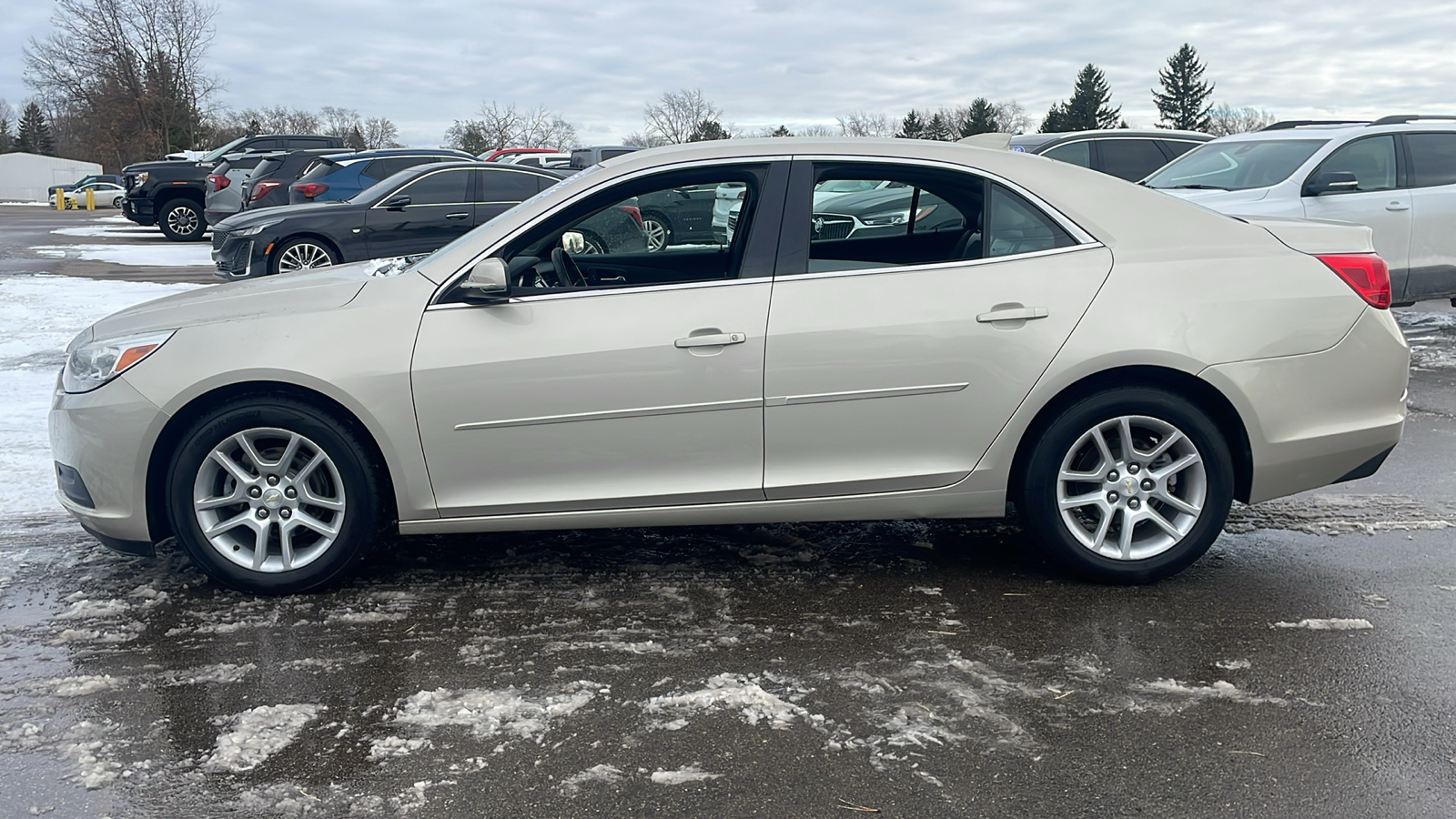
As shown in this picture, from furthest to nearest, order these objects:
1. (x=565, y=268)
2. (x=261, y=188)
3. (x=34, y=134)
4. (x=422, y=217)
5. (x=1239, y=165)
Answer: (x=34, y=134) < (x=261, y=188) < (x=422, y=217) < (x=1239, y=165) < (x=565, y=268)

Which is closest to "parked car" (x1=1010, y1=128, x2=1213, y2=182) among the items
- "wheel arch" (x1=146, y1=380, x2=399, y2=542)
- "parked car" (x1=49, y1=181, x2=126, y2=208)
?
"wheel arch" (x1=146, y1=380, x2=399, y2=542)

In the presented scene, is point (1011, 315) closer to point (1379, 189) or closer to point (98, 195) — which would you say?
point (1379, 189)

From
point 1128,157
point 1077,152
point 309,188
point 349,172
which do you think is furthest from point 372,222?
point 1128,157

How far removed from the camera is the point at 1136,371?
4133 millimetres

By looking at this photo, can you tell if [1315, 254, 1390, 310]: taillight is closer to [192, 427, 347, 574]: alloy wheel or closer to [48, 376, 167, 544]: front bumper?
[192, 427, 347, 574]: alloy wheel

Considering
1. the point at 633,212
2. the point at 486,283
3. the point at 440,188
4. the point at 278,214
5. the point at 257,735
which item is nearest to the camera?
the point at 257,735

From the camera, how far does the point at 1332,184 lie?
9.01 m

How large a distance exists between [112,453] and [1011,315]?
3.25m

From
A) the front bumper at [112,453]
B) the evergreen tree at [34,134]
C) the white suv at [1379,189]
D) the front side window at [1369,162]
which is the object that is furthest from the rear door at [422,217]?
the evergreen tree at [34,134]

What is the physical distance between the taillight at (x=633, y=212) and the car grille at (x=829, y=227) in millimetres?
797

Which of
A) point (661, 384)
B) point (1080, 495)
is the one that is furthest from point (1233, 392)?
point (661, 384)

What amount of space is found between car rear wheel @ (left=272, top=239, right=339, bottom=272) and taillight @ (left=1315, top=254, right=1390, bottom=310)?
34.0ft

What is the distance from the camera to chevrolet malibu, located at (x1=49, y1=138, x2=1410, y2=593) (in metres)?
3.99

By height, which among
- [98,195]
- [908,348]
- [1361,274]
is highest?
[98,195]
